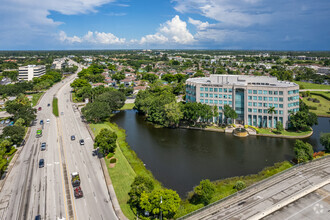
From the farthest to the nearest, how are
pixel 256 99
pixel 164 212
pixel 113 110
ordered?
pixel 113 110, pixel 256 99, pixel 164 212

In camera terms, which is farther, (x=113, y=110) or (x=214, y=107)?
(x=113, y=110)

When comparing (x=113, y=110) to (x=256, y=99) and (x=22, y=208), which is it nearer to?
(x=256, y=99)

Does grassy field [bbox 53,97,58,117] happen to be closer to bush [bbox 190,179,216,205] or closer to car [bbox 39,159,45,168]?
car [bbox 39,159,45,168]

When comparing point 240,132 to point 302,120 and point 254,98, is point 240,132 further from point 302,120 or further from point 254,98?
point 302,120

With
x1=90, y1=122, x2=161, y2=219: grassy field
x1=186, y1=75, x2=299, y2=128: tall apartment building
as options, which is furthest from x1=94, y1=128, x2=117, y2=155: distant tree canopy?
x1=186, y1=75, x2=299, y2=128: tall apartment building

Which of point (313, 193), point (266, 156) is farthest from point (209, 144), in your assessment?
point (313, 193)

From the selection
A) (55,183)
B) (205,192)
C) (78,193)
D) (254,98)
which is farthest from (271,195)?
(254,98)

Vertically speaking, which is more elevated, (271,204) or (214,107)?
(214,107)
